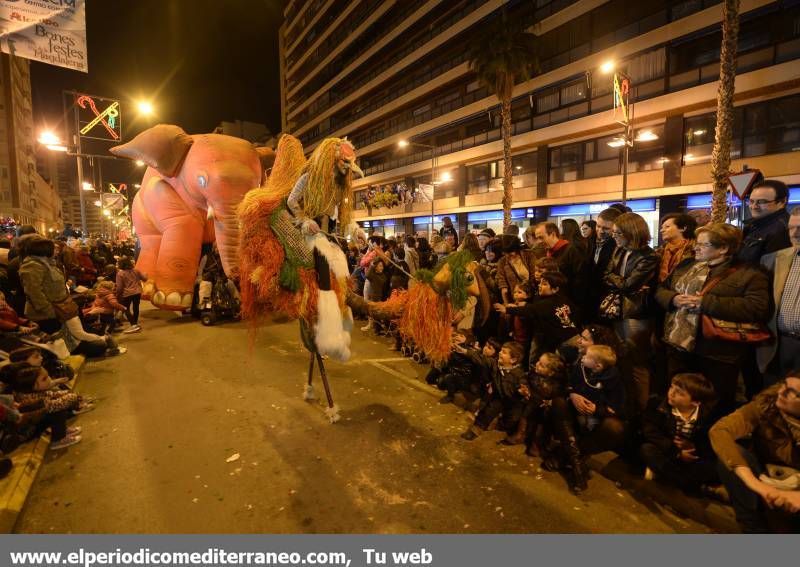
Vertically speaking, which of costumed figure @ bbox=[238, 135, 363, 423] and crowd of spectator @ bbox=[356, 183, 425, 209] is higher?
crowd of spectator @ bbox=[356, 183, 425, 209]

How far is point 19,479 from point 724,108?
1421 cm

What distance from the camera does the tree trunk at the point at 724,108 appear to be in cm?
1020

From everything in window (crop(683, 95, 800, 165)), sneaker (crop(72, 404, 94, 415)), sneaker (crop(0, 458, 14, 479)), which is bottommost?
sneaker (crop(72, 404, 94, 415))

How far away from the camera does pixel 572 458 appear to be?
328cm

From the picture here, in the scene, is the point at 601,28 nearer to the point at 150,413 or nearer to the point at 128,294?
the point at 128,294

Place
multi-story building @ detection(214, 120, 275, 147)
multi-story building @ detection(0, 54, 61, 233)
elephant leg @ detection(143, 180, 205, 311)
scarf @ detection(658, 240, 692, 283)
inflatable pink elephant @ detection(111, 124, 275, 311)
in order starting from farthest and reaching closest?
multi-story building @ detection(214, 120, 275, 147)
multi-story building @ detection(0, 54, 61, 233)
elephant leg @ detection(143, 180, 205, 311)
inflatable pink elephant @ detection(111, 124, 275, 311)
scarf @ detection(658, 240, 692, 283)

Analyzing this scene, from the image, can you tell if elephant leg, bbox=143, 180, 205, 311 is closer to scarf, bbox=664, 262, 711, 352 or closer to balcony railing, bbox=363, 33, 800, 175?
scarf, bbox=664, 262, 711, 352

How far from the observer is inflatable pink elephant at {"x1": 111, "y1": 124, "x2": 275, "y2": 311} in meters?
8.30

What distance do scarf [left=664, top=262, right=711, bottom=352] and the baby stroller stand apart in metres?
7.41

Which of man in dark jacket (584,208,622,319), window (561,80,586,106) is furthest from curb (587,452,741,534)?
window (561,80,586,106)

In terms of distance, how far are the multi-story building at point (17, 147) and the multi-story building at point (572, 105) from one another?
32.3m

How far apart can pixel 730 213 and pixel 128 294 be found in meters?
14.3

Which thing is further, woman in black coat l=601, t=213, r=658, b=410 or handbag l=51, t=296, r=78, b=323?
handbag l=51, t=296, r=78, b=323

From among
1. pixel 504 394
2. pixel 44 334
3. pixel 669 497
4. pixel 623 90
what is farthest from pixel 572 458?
A: pixel 623 90
